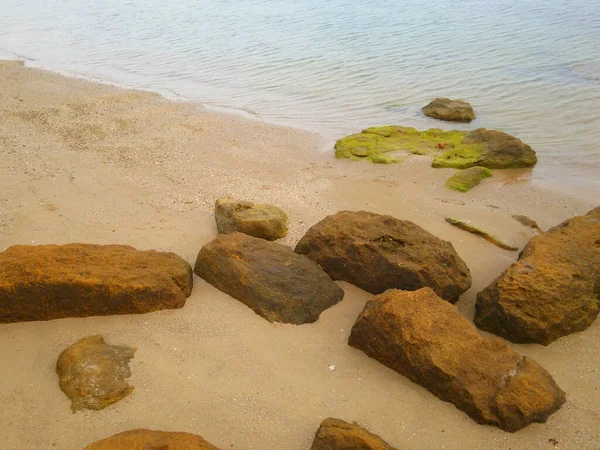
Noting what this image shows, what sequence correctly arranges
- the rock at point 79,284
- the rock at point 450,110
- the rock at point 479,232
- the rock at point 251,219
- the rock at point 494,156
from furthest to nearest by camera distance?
1. the rock at point 450,110
2. the rock at point 494,156
3. the rock at point 479,232
4. the rock at point 251,219
5. the rock at point 79,284

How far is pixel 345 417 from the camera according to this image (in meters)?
3.61

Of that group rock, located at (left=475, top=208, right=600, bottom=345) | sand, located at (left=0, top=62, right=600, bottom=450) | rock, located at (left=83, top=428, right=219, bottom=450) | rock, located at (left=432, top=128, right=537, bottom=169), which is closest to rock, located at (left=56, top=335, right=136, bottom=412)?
sand, located at (left=0, top=62, right=600, bottom=450)

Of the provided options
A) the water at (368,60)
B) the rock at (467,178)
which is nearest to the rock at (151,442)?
the rock at (467,178)

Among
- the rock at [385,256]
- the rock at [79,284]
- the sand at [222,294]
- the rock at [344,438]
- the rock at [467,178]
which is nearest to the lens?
the rock at [344,438]

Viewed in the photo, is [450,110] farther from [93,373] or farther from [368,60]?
[93,373]

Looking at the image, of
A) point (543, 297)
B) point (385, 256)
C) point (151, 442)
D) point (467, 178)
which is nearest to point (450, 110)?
point (467, 178)

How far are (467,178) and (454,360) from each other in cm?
433

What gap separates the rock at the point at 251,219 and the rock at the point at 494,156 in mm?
3404

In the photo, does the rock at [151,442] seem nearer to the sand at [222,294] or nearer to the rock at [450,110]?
the sand at [222,294]

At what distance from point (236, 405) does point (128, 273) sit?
4.93 feet

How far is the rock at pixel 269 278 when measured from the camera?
453 centimetres

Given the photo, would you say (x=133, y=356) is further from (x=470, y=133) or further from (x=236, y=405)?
(x=470, y=133)

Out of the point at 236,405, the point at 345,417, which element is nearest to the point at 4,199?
the point at 236,405

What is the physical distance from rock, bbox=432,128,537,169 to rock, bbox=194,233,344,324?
414 centimetres
